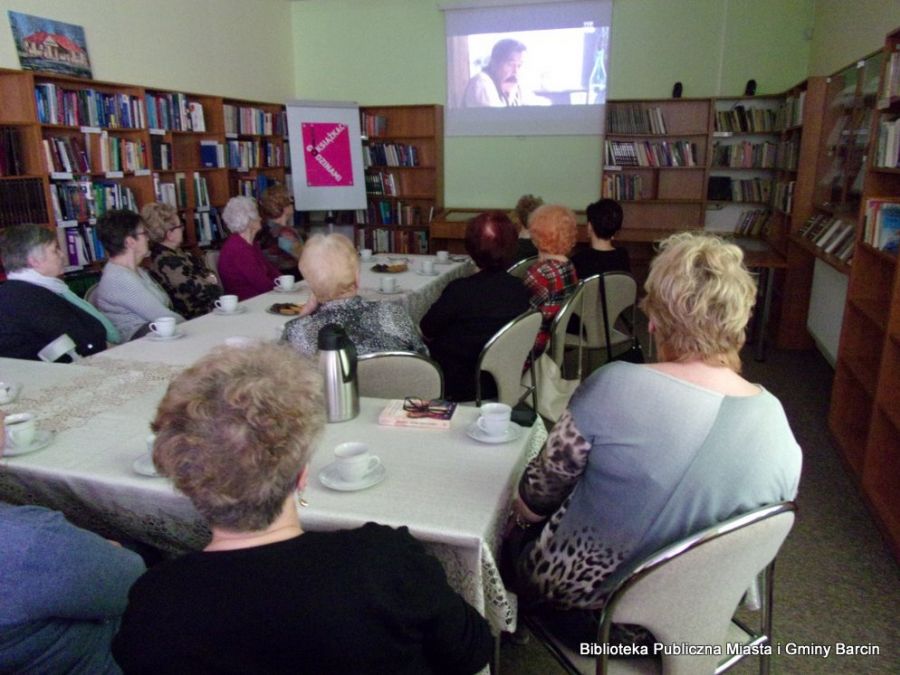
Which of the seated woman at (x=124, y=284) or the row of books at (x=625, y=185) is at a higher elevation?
the row of books at (x=625, y=185)

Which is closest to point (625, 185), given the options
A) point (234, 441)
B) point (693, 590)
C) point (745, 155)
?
point (745, 155)

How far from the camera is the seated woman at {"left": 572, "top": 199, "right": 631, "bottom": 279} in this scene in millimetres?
3793

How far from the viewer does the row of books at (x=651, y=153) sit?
6031 mm

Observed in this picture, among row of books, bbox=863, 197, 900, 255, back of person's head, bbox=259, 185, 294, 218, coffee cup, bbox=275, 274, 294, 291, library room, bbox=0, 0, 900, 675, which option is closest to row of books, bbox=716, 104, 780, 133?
library room, bbox=0, 0, 900, 675

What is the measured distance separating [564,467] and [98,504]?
3.48 feet

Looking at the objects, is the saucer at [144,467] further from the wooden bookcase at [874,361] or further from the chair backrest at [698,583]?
the wooden bookcase at [874,361]

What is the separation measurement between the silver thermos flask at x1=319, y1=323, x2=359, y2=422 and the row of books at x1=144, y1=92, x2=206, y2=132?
13.0 feet

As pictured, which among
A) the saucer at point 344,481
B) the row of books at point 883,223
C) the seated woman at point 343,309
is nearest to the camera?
the saucer at point 344,481

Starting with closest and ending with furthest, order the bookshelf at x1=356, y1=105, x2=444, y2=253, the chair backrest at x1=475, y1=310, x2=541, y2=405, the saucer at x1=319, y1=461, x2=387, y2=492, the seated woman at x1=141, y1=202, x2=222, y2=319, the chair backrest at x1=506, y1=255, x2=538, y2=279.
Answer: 1. the saucer at x1=319, y1=461, x2=387, y2=492
2. the chair backrest at x1=475, y1=310, x2=541, y2=405
3. the seated woman at x1=141, y1=202, x2=222, y2=319
4. the chair backrest at x1=506, y1=255, x2=538, y2=279
5. the bookshelf at x1=356, y1=105, x2=444, y2=253

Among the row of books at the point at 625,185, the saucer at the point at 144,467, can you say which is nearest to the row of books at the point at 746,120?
the row of books at the point at 625,185

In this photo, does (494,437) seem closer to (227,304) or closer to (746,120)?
(227,304)

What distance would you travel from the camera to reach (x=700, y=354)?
130 cm

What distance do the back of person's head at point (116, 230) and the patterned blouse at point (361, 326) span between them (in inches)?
57.0

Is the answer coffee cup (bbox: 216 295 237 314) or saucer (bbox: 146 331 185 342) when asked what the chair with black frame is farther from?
coffee cup (bbox: 216 295 237 314)
